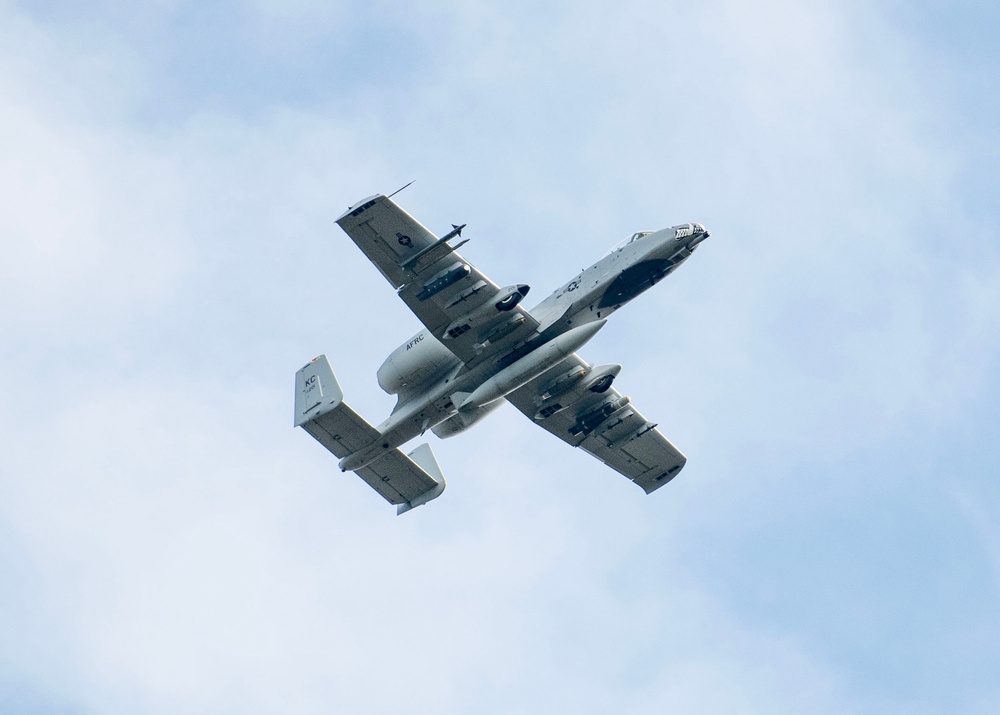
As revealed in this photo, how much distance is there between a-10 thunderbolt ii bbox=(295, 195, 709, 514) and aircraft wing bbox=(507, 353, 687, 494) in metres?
0.09

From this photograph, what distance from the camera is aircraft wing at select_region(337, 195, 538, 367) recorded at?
57469mm

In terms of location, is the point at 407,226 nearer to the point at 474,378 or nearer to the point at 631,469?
the point at 474,378

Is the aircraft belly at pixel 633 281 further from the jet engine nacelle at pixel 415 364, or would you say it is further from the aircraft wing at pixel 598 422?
the jet engine nacelle at pixel 415 364

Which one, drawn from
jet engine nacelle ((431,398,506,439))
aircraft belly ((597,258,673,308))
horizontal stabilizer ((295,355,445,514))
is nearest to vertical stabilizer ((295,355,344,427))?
horizontal stabilizer ((295,355,445,514))

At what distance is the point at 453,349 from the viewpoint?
6072 centimetres

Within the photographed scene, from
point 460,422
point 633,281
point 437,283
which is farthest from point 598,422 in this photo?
point 437,283

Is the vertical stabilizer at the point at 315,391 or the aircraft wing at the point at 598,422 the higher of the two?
the aircraft wing at the point at 598,422

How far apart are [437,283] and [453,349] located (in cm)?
325

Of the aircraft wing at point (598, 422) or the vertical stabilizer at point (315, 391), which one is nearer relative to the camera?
the vertical stabilizer at point (315, 391)

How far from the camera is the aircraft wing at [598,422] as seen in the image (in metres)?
64.6

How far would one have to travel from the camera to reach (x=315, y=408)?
2420 inches

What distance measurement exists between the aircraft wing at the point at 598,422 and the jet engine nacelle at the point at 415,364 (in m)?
4.68

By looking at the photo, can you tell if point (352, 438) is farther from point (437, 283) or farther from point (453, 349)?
point (437, 283)

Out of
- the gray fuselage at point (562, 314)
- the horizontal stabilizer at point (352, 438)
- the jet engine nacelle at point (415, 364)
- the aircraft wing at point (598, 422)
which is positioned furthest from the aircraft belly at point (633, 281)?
the horizontal stabilizer at point (352, 438)
